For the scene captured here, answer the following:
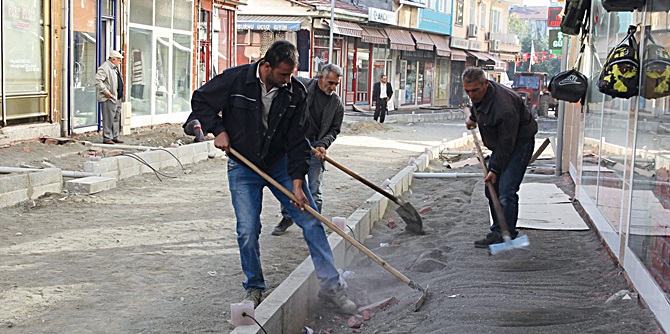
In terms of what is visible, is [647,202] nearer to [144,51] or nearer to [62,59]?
[62,59]

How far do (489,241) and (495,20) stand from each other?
55.9m

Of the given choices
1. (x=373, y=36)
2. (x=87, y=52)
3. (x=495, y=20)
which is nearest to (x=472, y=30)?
(x=495, y=20)

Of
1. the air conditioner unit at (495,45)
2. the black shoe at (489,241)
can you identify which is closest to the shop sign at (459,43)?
the air conditioner unit at (495,45)

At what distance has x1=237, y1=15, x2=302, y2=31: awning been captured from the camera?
3134 centimetres

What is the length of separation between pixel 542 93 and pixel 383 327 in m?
37.7

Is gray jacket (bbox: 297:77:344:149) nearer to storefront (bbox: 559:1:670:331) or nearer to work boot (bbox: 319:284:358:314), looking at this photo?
work boot (bbox: 319:284:358:314)

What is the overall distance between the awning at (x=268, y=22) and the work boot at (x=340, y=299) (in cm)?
2644

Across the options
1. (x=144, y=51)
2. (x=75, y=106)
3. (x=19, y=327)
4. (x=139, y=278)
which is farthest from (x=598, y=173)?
(x=144, y=51)

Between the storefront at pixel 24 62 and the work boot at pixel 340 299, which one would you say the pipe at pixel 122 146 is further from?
the work boot at pixel 340 299

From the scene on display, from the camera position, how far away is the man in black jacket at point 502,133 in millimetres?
6922

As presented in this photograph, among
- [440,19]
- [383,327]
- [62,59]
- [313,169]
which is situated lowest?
[383,327]

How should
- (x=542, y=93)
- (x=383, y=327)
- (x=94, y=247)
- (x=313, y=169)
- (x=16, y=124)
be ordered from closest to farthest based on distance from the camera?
(x=383, y=327) → (x=94, y=247) → (x=313, y=169) → (x=16, y=124) → (x=542, y=93)

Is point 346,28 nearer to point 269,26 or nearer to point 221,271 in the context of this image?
point 269,26

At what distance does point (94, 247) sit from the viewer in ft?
23.1
